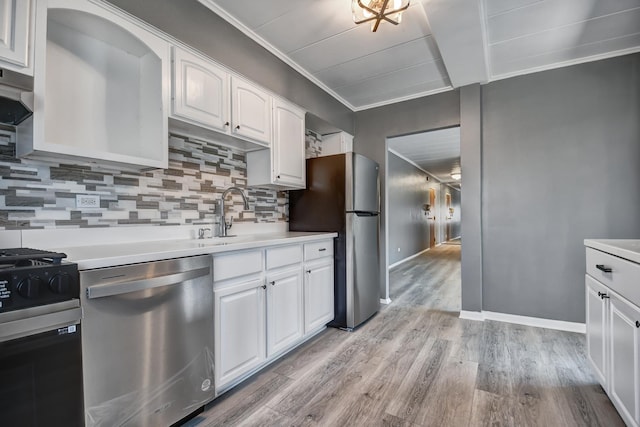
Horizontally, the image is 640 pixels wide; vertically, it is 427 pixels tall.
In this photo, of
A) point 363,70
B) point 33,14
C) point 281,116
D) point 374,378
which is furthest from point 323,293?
point 33,14

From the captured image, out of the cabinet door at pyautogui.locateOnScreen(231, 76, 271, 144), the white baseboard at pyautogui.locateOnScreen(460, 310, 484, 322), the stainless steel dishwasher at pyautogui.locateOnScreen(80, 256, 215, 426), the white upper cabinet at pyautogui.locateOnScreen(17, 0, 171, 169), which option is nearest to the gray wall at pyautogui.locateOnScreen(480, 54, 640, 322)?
the white baseboard at pyautogui.locateOnScreen(460, 310, 484, 322)

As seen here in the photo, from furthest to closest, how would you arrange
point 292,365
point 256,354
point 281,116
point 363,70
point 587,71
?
1. point 363,70
2. point 587,71
3. point 281,116
4. point 292,365
5. point 256,354

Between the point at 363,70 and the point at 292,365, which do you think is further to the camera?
the point at 363,70

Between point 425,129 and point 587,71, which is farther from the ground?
point 587,71

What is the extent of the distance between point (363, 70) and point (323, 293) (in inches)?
86.9

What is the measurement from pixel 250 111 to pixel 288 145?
1.66 ft

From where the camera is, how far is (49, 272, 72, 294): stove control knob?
1.01m

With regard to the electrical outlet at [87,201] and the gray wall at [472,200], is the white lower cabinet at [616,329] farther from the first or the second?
the electrical outlet at [87,201]

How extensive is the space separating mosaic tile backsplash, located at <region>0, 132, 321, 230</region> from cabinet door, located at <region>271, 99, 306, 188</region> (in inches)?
12.7

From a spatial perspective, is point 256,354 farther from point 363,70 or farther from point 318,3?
point 363,70

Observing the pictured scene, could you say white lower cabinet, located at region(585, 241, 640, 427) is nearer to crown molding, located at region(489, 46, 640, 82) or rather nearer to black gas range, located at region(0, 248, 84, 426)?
crown molding, located at region(489, 46, 640, 82)

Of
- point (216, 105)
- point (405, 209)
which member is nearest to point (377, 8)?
point (216, 105)

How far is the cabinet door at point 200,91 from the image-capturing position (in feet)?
5.82

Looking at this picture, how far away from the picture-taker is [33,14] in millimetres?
1224
